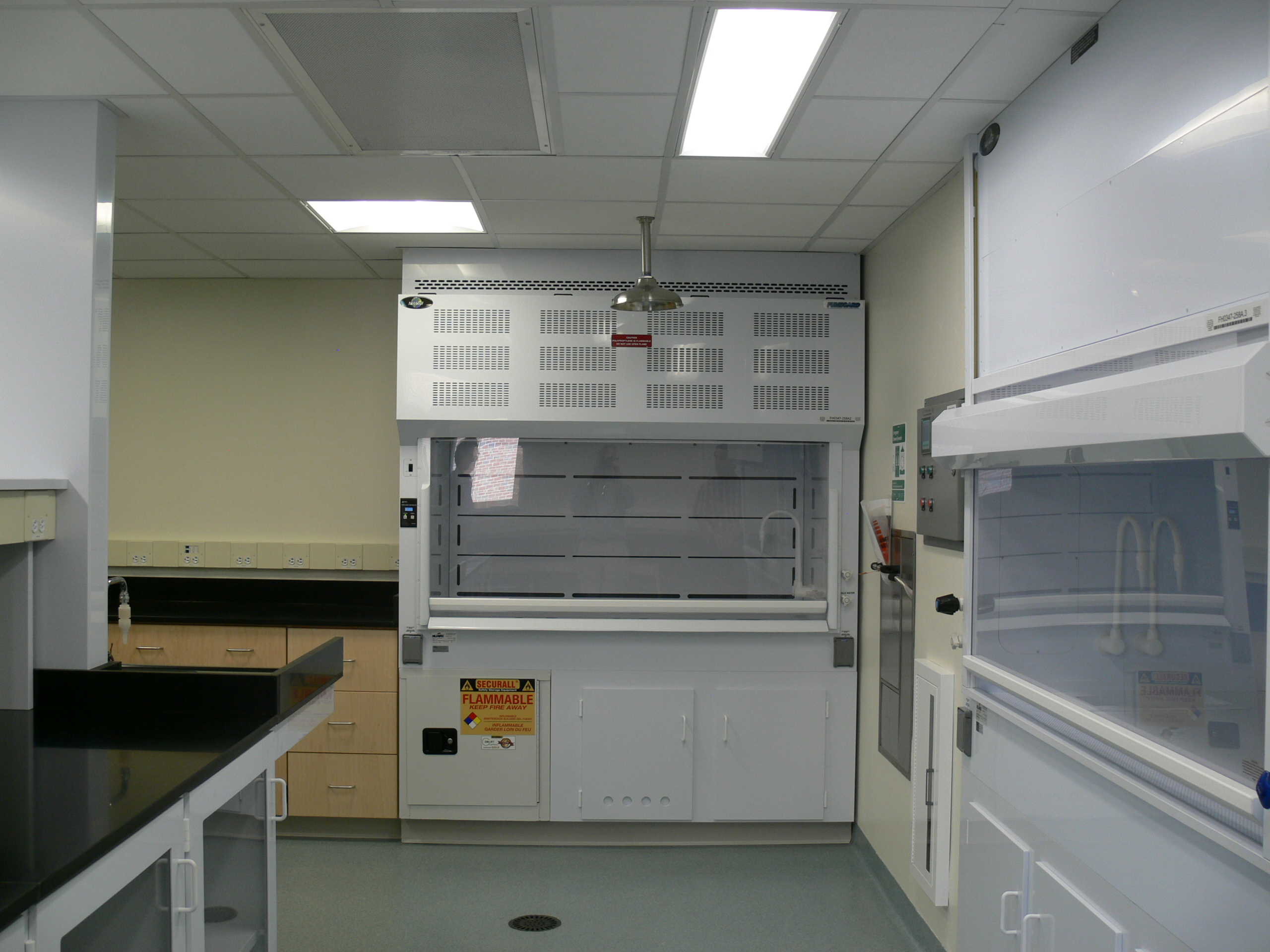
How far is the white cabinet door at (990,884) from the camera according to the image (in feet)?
6.49

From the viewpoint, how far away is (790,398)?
11.3 feet

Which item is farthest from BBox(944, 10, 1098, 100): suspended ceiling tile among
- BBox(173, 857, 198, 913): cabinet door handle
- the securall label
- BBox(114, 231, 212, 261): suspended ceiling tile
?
BBox(114, 231, 212, 261): suspended ceiling tile

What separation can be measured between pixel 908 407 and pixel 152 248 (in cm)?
316

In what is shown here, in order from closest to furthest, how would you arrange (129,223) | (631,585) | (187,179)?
1. (187,179)
2. (129,223)
3. (631,585)

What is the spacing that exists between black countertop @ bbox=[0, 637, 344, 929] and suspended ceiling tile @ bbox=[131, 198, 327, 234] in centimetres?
162

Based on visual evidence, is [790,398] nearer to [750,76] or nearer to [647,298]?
[647,298]

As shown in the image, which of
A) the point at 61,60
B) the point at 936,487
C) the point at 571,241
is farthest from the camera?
the point at 571,241

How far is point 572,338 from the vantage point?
11.3ft

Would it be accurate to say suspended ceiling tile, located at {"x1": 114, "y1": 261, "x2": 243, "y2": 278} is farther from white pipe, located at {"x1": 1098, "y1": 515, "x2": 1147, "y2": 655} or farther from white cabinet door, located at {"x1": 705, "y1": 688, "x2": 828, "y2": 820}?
white pipe, located at {"x1": 1098, "y1": 515, "x2": 1147, "y2": 655}

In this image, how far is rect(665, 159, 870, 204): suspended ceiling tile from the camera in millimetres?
2533

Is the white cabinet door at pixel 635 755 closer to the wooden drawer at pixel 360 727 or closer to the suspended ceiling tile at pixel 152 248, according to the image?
the wooden drawer at pixel 360 727

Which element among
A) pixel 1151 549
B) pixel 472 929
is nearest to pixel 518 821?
pixel 472 929

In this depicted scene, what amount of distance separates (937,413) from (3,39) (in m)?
2.61

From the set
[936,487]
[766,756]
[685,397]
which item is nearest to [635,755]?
[766,756]
